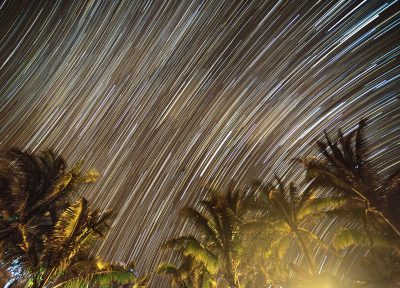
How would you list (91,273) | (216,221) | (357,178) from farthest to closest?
→ (216,221) → (357,178) → (91,273)

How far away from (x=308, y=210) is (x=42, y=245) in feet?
42.4

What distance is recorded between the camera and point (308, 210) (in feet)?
53.5

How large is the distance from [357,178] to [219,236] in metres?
7.20

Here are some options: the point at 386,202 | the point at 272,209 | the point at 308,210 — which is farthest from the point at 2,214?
the point at 386,202

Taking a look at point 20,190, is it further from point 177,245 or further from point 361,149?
point 361,149

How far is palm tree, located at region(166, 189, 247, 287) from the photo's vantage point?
15.0 meters

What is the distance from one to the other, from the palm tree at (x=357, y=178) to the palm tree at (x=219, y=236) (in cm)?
466

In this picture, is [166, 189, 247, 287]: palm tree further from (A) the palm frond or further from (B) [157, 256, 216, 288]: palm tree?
(A) the palm frond

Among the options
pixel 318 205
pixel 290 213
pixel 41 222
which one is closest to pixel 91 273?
pixel 41 222

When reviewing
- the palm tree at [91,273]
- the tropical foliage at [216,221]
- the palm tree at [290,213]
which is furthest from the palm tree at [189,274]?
the palm tree at [91,273]

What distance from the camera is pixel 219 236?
1552cm

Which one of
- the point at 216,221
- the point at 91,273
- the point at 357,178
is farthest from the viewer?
the point at 216,221

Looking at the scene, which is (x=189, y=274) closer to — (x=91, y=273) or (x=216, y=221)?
(x=216, y=221)

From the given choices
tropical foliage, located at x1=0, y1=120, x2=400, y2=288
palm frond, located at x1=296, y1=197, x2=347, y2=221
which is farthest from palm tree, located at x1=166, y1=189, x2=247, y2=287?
palm frond, located at x1=296, y1=197, x2=347, y2=221
